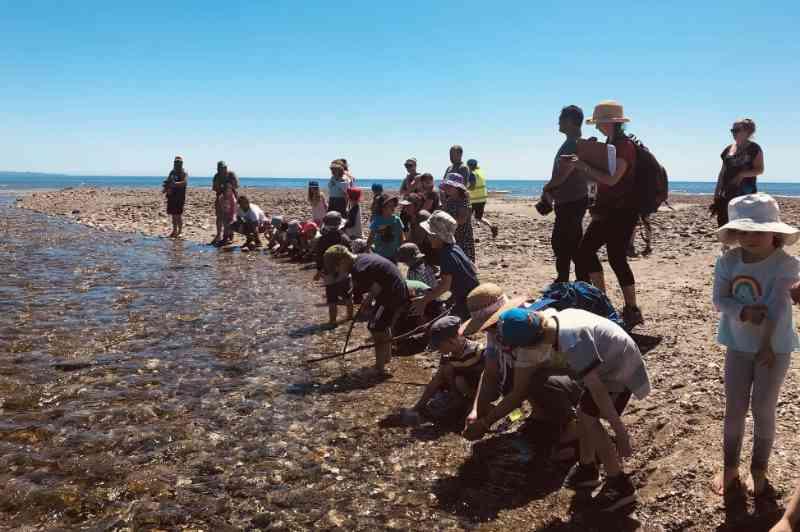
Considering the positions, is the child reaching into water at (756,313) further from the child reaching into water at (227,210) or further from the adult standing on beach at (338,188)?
the child reaching into water at (227,210)

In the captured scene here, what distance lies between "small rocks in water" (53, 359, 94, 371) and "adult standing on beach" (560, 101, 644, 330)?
6.52 m

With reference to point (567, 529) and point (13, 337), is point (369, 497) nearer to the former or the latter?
point (567, 529)

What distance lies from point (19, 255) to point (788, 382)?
19.0 metres

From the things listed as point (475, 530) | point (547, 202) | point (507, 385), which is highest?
point (547, 202)

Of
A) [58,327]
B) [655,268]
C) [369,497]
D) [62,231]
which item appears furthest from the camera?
[62,231]

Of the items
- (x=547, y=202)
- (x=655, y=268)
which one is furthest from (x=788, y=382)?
(x=655, y=268)

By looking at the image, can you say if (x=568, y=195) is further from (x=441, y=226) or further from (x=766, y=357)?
(x=766, y=357)

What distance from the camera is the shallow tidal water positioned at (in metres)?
4.55

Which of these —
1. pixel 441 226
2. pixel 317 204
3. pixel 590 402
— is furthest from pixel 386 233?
pixel 590 402

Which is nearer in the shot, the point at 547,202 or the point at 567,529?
the point at 567,529

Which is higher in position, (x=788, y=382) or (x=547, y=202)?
(x=547, y=202)

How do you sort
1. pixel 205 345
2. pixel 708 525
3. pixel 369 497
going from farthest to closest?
1. pixel 205 345
2. pixel 369 497
3. pixel 708 525

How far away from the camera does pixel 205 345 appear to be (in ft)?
28.3

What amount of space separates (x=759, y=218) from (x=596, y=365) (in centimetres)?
139
